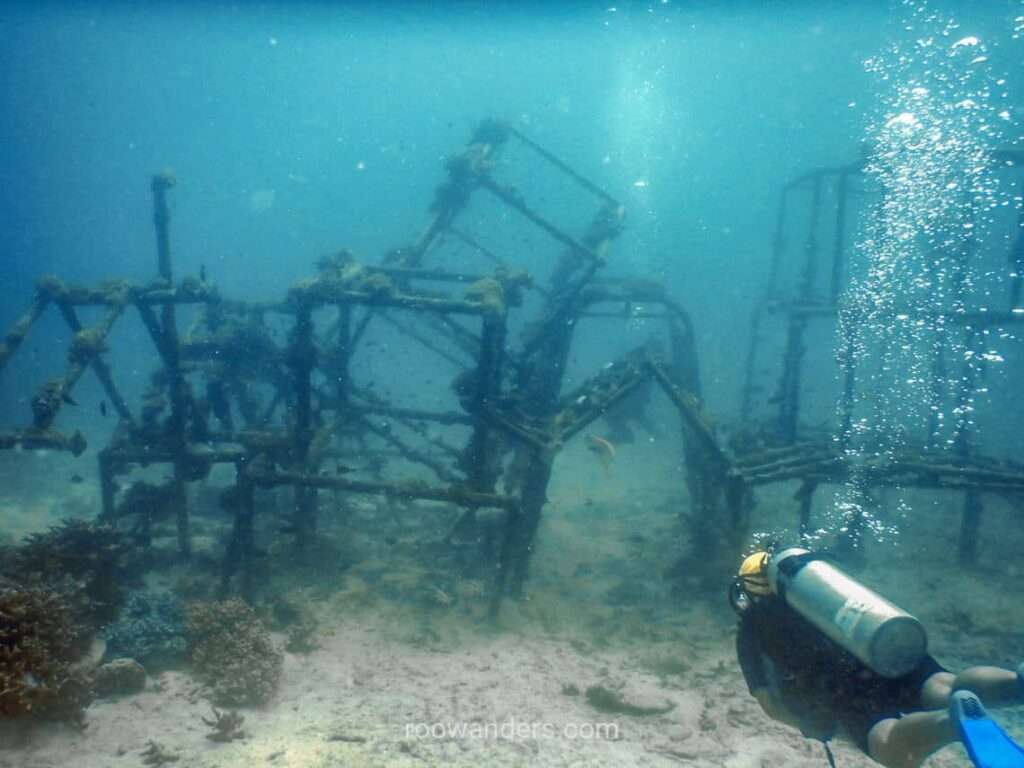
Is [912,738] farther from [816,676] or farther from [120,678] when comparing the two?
[120,678]

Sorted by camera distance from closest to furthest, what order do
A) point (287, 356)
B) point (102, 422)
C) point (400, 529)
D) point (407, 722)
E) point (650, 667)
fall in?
point (407, 722), point (650, 667), point (287, 356), point (400, 529), point (102, 422)

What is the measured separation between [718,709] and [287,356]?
7.35m

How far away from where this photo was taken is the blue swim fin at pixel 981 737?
2.51m

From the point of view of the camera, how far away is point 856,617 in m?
3.54

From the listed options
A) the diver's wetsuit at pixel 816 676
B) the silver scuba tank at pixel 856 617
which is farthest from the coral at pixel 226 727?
the silver scuba tank at pixel 856 617

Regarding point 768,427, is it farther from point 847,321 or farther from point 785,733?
point 785,733

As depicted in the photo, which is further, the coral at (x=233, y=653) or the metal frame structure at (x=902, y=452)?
the metal frame structure at (x=902, y=452)

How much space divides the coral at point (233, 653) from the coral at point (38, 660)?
1.18 m

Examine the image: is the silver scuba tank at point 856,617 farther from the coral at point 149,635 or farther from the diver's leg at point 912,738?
the coral at point 149,635

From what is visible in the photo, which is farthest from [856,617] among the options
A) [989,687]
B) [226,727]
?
[226,727]

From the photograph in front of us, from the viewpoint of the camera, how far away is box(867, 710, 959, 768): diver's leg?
3.10 metres

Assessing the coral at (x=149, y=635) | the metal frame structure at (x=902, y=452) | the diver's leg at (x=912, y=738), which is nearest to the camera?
the diver's leg at (x=912, y=738)

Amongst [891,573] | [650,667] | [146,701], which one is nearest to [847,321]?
[891,573]

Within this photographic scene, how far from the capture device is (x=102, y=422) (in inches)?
1142
